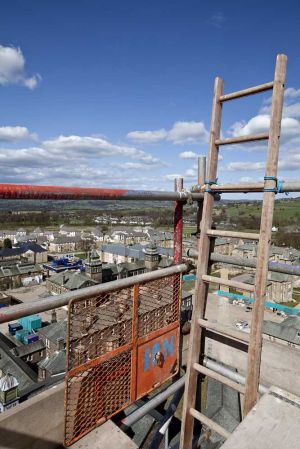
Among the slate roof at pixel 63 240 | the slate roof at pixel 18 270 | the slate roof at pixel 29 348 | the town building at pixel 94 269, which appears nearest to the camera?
the slate roof at pixel 29 348

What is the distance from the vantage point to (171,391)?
3426 mm

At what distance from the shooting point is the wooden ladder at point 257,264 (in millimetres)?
2752

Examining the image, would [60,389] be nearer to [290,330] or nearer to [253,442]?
[253,442]

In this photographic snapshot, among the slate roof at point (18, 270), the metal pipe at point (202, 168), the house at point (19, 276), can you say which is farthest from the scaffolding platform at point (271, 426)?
the slate roof at point (18, 270)

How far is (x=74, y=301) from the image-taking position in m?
2.52

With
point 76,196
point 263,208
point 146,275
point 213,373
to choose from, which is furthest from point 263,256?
point 76,196

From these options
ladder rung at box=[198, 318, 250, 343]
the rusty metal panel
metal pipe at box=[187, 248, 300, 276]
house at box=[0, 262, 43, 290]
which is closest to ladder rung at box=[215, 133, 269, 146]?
metal pipe at box=[187, 248, 300, 276]

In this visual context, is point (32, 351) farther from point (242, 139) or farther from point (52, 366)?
point (242, 139)

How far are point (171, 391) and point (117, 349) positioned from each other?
1.04 m

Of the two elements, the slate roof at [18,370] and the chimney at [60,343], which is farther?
the chimney at [60,343]

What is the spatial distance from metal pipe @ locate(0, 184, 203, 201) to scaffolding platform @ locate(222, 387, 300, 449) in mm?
1938

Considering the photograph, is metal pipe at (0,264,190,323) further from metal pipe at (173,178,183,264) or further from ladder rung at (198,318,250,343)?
ladder rung at (198,318,250,343)

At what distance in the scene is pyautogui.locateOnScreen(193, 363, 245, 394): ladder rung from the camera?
292cm

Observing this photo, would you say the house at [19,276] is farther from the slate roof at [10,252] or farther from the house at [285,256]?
the house at [285,256]
